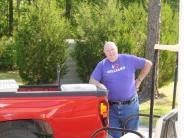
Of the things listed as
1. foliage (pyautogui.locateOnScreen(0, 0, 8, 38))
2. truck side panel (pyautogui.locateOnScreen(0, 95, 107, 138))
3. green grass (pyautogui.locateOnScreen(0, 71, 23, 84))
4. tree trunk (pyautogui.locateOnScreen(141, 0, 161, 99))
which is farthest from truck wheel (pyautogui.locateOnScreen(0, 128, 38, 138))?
foliage (pyautogui.locateOnScreen(0, 0, 8, 38))

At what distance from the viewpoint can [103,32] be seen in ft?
52.2

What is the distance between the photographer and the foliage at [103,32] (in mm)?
15422

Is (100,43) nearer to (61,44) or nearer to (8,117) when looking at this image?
(61,44)

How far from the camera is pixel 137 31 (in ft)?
51.4

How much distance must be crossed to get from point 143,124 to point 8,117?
5.09 metres

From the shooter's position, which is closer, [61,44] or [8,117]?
[8,117]

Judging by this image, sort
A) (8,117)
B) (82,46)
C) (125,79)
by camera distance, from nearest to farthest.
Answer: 1. (8,117)
2. (125,79)
3. (82,46)

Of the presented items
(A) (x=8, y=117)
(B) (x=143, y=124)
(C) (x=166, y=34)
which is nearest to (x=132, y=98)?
(A) (x=8, y=117)

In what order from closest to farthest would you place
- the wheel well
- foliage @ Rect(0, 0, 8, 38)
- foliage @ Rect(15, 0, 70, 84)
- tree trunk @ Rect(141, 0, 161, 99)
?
the wheel well, tree trunk @ Rect(141, 0, 161, 99), foliage @ Rect(15, 0, 70, 84), foliage @ Rect(0, 0, 8, 38)

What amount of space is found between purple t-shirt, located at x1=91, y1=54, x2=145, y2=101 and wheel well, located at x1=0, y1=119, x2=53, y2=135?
1310 millimetres

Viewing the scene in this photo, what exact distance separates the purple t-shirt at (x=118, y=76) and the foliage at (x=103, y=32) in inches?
336

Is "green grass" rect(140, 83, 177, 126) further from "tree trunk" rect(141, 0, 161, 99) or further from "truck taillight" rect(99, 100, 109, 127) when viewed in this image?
"truck taillight" rect(99, 100, 109, 127)

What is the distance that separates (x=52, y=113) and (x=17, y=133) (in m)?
0.40

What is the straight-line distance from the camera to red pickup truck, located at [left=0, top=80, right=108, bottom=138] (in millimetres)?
5230
